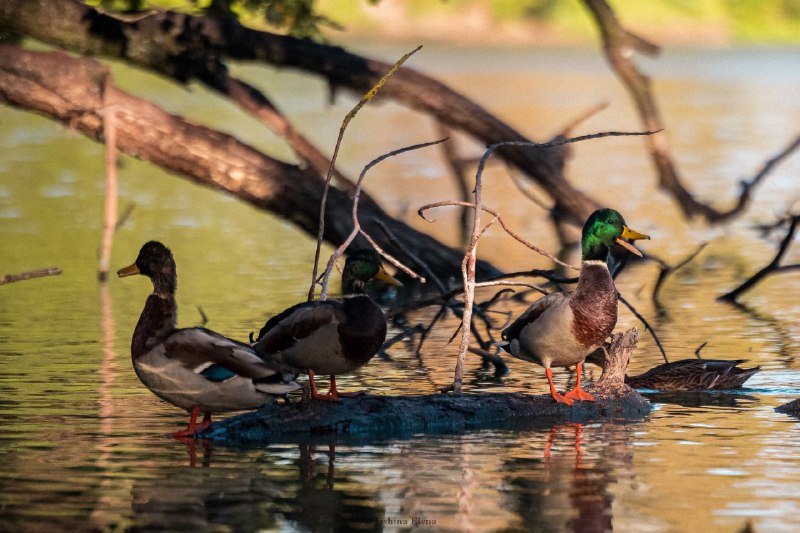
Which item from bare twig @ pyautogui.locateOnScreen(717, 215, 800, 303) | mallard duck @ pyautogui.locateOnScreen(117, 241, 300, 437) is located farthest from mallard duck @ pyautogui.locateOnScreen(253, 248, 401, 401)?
bare twig @ pyautogui.locateOnScreen(717, 215, 800, 303)

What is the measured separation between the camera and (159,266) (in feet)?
34.7

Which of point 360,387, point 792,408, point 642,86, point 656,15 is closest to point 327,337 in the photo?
point 360,387

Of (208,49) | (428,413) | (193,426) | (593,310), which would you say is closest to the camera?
(193,426)

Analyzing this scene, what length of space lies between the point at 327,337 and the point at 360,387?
86.5 inches

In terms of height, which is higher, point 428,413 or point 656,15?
point 656,15

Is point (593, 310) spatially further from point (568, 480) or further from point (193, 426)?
point (193, 426)

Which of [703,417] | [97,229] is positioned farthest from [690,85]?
[703,417]

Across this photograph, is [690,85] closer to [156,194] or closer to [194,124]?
[156,194]

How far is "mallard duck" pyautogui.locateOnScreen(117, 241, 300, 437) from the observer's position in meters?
10.0

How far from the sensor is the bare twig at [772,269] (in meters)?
15.5

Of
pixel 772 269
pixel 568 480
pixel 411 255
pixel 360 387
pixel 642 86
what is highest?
pixel 642 86

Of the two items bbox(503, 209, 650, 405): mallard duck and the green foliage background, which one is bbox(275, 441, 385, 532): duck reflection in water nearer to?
bbox(503, 209, 650, 405): mallard duck

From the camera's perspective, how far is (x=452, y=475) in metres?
9.43

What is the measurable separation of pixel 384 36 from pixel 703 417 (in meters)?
102
